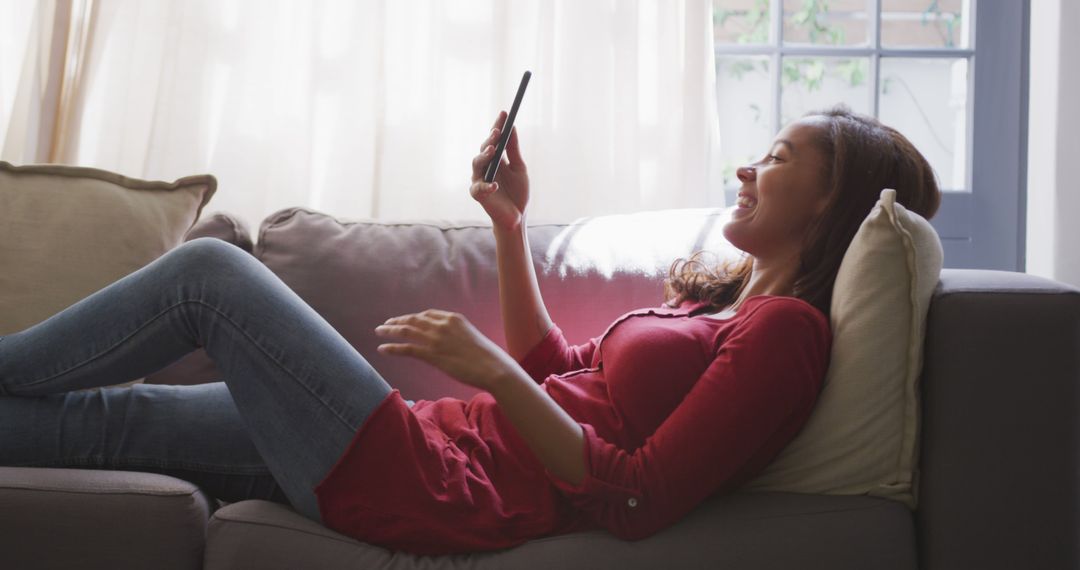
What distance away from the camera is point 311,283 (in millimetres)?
1665

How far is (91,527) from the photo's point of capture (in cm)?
115

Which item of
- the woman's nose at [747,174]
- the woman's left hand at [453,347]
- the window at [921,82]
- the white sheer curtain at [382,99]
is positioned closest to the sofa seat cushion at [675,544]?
the woman's left hand at [453,347]

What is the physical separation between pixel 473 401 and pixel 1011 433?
2.36ft

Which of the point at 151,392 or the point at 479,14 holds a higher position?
the point at 479,14

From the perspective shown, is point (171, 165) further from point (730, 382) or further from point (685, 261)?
point (730, 382)

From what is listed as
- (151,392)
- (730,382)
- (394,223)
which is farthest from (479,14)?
(730,382)

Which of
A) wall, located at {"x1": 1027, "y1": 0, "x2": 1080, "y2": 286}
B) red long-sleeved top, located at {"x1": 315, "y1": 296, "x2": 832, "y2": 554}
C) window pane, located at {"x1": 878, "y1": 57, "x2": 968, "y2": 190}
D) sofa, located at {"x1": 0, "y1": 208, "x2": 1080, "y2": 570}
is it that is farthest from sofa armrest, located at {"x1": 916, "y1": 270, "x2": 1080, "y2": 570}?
window pane, located at {"x1": 878, "y1": 57, "x2": 968, "y2": 190}

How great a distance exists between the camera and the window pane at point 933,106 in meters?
2.47

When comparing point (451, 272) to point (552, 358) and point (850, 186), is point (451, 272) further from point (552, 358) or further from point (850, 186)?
point (850, 186)

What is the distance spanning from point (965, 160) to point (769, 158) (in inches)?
51.8

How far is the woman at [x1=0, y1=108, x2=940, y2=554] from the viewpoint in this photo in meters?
1.11

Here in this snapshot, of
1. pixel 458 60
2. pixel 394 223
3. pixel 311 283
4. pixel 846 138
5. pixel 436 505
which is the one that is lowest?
pixel 436 505

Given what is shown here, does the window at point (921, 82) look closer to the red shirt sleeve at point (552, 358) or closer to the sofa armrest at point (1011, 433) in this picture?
the red shirt sleeve at point (552, 358)

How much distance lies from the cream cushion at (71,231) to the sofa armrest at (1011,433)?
133 cm
